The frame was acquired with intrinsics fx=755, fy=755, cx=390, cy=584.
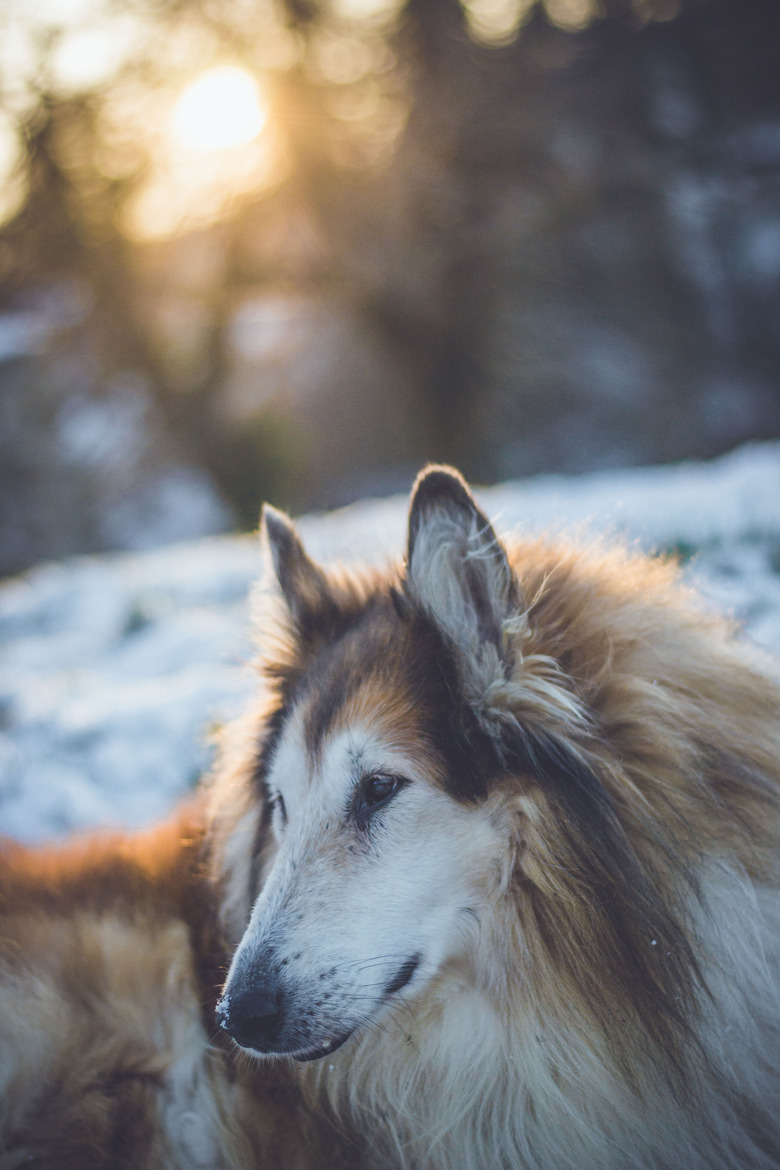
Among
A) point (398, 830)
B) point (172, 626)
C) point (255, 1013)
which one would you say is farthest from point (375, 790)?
point (172, 626)

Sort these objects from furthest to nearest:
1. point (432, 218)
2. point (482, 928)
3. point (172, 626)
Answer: point (432, 218) → point (172, 626) → point (482, 928)

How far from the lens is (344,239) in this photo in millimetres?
11477

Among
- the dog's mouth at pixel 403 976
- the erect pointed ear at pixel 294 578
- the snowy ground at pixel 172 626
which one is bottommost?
the snowy ground at pixel 172 626

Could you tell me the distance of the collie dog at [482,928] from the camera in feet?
5.71

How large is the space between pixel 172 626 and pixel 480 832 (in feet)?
13.7

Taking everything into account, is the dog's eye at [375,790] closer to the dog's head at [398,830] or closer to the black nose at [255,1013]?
the dog's head at [398,830]

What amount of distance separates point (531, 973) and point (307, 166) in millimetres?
11408

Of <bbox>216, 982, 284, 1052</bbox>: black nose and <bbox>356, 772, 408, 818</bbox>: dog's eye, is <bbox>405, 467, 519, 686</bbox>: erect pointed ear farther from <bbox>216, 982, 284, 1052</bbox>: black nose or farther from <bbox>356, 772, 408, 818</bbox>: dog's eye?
<bbox>216, 982, 284, 1052</bbox>: black nose

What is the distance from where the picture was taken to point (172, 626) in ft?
18.2

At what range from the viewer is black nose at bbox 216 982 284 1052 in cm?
173

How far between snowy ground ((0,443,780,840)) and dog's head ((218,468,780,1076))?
0.76m

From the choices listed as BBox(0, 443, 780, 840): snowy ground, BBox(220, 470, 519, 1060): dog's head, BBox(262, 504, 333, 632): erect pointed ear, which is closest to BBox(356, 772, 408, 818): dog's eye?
BBox(220, 470, 519, 1060): dog's head

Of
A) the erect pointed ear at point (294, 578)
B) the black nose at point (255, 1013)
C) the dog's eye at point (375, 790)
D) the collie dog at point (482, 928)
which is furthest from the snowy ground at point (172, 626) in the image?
the black nose at point (255, 1013)

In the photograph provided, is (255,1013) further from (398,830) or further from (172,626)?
(172,626)
